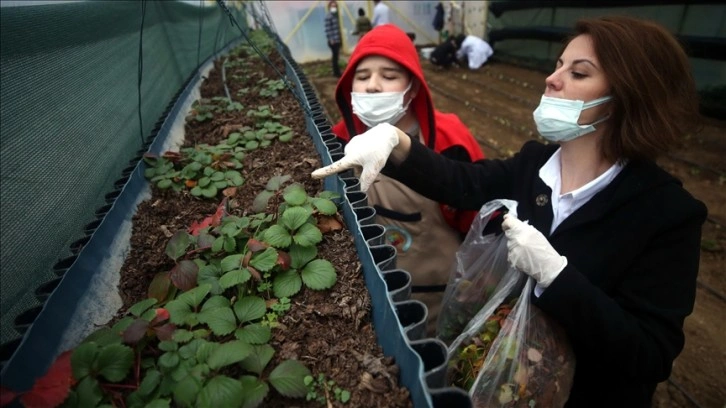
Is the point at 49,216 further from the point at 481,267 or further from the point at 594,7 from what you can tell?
the point at 594,7

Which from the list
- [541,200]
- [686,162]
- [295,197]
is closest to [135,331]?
[295,197]

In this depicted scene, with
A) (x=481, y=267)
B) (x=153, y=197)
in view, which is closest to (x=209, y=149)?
(x=153, y=197)

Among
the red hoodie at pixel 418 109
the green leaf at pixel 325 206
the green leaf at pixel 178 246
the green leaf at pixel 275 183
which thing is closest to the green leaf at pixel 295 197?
the green leaf at pixel 325 206

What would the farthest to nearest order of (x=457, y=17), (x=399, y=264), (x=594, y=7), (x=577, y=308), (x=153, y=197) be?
(x=457, y=17) < (x=594, y=7) < (x=399, y=264) < (x=153, y=197) < (x=577, y=308)

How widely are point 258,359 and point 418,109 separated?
1.51 m

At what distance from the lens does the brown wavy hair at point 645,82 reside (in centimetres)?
115

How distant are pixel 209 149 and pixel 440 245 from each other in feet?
4.61

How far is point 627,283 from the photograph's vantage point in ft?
3.81

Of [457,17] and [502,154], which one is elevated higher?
[457,17]

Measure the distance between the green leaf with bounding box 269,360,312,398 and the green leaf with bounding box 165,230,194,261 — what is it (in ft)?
1.95

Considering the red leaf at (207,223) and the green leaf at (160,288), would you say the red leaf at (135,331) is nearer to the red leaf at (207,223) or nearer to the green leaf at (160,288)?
the green leaf at (160,288)

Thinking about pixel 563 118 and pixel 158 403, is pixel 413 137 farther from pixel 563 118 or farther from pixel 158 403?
pixel 158 403

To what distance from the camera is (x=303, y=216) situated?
1.20 metres

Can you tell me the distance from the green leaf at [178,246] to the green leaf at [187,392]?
51cm
